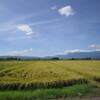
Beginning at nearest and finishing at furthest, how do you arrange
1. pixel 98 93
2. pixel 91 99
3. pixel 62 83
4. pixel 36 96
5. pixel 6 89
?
pixel 91 99
pixel 36 96
pixel 98 93
pixel 6 89
pixel 62 83

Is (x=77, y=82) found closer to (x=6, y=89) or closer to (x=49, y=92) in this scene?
(x=49, y=92)

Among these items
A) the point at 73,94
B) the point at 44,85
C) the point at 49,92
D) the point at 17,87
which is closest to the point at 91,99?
the point at 73,94

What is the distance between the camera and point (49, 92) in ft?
42.0

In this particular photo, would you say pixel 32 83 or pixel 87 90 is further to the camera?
pixel 32 83

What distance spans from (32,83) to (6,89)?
247cm

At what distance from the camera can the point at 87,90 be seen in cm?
1354

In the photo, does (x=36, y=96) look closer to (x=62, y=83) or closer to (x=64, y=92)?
(x=64, y=92)

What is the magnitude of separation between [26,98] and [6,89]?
14.5 feet

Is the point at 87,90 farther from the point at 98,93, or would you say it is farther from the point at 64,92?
the point at 64,92

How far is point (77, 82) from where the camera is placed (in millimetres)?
17625

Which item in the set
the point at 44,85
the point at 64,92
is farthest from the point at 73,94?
the point at 44,85

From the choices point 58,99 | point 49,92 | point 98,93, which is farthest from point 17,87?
point 98,93

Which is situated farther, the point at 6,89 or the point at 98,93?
the point at 6,89

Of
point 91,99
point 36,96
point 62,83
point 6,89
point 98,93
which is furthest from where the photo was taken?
point 62,83
